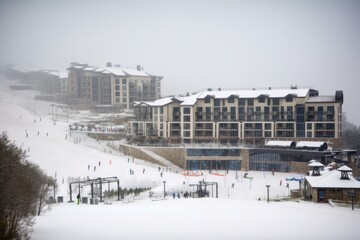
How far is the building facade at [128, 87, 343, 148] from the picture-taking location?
222 ft

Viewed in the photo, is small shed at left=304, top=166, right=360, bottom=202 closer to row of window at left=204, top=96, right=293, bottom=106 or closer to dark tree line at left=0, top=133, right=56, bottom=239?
dark tree line at left=0, top=133, right=56, bottom=239

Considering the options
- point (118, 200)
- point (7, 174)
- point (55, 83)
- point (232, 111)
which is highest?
point (55, 83)

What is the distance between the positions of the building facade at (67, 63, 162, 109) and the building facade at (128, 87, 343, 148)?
887 inches

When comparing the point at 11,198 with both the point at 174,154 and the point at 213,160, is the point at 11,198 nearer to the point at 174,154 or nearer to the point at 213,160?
the point at 174,154

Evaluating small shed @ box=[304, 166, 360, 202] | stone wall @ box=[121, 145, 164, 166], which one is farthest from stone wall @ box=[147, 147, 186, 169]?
small shed @ box=[304, 166, 360, 202]

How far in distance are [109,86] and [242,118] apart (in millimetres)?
39321

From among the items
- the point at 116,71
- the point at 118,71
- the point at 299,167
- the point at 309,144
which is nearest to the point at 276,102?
the point at 309,144

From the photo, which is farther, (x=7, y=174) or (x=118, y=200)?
(x=118, y=200)

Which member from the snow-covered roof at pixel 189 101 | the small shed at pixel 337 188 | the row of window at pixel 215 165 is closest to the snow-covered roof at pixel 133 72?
the snow-covered roof at pixel 189 101

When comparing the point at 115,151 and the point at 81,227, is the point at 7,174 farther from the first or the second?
the point at 115,151

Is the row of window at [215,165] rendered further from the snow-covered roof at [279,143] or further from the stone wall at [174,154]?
the snow-covered roof at [279,143]

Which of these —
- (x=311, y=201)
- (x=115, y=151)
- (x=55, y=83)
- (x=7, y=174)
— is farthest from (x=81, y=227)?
(x=55, y=83)

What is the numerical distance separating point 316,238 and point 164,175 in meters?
30.2

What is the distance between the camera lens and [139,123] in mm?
75938
